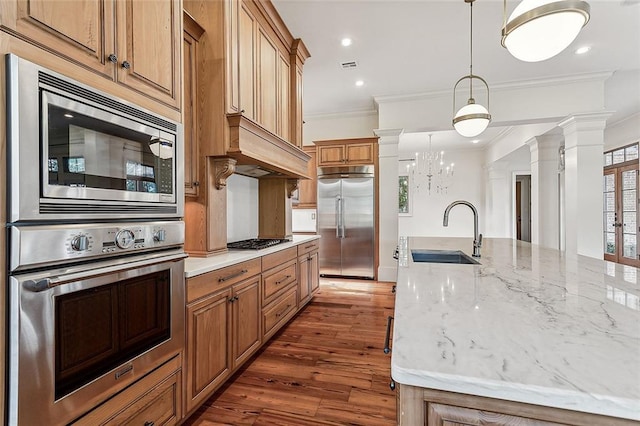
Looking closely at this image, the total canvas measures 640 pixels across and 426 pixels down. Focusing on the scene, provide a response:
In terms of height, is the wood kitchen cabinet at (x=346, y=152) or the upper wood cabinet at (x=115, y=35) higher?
the wood kitchen cabinet at (x=346, y=152)

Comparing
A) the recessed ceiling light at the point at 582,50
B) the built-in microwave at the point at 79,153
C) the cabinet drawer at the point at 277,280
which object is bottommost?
the cabinet drawer at the point at 277,280

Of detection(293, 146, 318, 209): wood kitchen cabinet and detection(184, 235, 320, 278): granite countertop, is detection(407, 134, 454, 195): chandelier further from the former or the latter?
detection(184, 235, 320, 278): granite countertop

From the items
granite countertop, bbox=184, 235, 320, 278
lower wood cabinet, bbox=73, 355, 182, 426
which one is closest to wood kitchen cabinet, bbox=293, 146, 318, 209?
granite countertop, bbox=184, 235, 320, 278

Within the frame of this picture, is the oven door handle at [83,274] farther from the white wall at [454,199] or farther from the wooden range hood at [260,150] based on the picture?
the white wall at [454,199]

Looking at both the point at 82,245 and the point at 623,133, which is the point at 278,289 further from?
the point at 623,133

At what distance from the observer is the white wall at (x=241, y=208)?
9.83 feet

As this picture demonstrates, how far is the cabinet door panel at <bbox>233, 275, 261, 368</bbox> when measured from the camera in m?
2.06

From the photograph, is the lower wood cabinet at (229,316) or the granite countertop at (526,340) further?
the lower wood cabinet at (229,316)

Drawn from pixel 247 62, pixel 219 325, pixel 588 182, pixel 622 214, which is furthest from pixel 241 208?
pixel 622 214

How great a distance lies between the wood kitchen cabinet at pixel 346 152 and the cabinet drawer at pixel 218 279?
3318 mm

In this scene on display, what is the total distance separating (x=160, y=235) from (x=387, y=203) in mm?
4082

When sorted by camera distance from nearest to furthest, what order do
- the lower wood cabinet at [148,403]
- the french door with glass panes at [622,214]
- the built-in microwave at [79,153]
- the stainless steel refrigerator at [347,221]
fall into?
the built-in microwave at [79,153]
the lower wood cabinet at [148,403]
the stainless steel refrigerator at [347,221]
the french door with glass panes at [622,214]

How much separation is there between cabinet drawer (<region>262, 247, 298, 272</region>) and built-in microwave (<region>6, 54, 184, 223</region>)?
3.68 feet

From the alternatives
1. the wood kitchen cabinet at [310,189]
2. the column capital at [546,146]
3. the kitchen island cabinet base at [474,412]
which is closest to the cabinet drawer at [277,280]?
the kitchen island cabinet base at [474,412]
